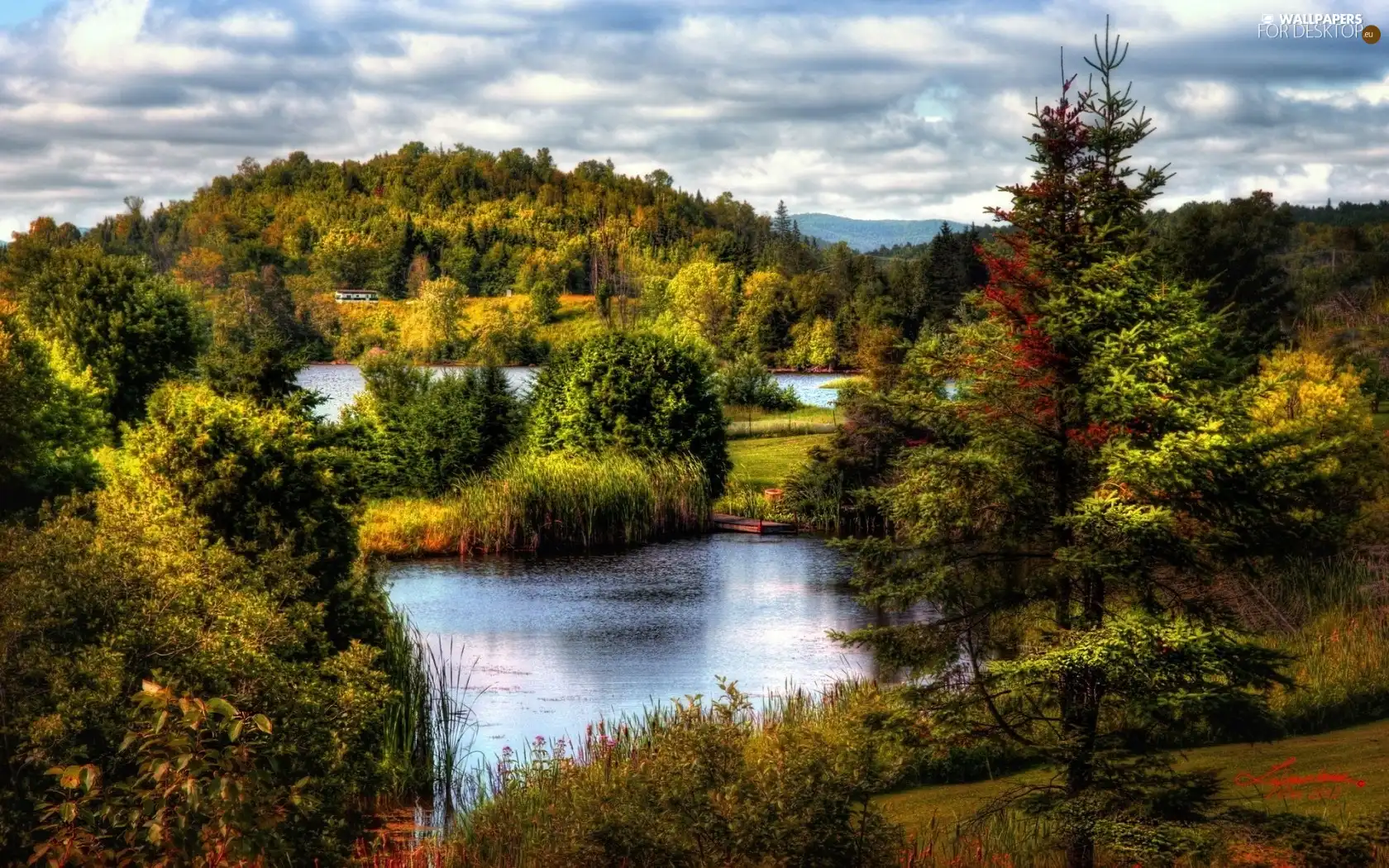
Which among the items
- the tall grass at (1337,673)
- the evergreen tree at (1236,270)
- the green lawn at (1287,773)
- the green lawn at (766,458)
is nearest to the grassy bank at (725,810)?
the green lawn at (1287,773)

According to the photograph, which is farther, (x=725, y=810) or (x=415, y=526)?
(x=415, y=526)

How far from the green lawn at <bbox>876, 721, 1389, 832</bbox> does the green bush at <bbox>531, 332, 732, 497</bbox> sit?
70.7 ft

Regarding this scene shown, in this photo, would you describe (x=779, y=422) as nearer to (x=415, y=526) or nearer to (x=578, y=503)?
(x=578, y=503)

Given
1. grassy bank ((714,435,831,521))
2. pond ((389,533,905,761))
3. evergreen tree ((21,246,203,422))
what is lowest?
pond ((389,533,905,761))

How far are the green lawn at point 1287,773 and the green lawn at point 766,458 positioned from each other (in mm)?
22347

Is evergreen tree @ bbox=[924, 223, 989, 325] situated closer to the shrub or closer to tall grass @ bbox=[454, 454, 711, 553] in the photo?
tall grass @ bbox=[454, 454, 711, 553]

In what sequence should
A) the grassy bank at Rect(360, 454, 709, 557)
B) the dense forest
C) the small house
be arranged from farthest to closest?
the small house
the grassy bank at Rect(360, 454, 709, 557)
the dense forest

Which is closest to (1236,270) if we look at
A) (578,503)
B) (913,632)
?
(578,503)

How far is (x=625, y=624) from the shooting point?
2452 cm

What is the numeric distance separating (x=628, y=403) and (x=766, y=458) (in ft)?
33.4

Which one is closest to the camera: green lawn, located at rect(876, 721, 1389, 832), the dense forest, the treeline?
the dense forest

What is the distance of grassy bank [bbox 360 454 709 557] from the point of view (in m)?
31.6

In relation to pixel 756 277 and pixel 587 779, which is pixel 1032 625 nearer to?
pixel 587 779

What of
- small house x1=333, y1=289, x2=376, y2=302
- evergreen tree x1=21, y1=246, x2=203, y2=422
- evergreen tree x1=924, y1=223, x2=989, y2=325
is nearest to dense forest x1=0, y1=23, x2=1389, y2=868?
evergreen tree x1=21, y1=246, x2=203, y2=422
